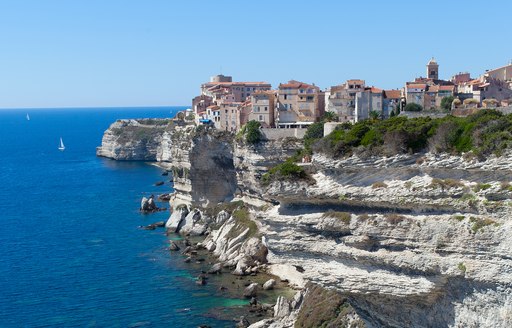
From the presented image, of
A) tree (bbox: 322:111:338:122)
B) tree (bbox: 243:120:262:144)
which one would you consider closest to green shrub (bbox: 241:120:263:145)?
tree (bbox: 243:120:262:144)

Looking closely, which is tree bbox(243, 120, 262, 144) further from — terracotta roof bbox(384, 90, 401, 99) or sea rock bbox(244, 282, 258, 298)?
sea rock bbox(244, 282, 258, 298)

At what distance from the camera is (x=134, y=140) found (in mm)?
94000

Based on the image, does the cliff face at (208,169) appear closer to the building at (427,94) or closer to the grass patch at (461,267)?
the building at (427,94)

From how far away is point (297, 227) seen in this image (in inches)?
1084

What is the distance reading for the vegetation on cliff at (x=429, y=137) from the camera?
25.5 m

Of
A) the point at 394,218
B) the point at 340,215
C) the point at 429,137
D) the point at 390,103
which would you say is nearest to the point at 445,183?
the point at 394,218

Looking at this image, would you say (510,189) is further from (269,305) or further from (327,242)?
(269,305)

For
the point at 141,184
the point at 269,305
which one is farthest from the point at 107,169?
the point at 269,305

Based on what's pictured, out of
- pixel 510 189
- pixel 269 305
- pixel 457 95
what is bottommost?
pixel 269 305

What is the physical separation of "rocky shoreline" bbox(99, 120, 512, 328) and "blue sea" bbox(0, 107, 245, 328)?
538 cm

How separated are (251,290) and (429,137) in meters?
12.2

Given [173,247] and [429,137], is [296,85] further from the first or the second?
[429,137]

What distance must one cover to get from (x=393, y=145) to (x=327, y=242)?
5159 millimetres

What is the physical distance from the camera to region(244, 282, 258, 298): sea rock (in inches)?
1270
